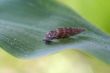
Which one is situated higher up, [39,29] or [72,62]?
[39,29]

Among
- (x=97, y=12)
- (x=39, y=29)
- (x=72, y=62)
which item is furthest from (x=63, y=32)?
(x=72, y=62)

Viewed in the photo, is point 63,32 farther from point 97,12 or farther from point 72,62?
point 72,62

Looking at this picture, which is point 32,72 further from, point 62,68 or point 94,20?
point 94,20

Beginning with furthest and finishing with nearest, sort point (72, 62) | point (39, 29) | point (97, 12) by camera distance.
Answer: point (72, 62)
point (97, 12)
point (39, 29)

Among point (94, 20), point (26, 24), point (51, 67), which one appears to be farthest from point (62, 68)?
point (26, 24)

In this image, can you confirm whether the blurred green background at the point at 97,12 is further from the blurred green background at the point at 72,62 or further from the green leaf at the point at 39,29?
the green leaf at the point at 39,29

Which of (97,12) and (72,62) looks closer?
(97,12)
